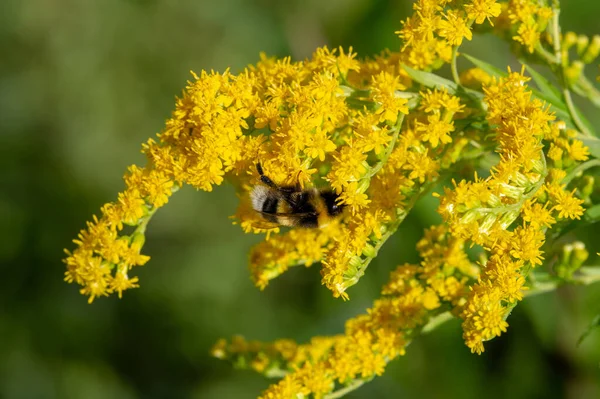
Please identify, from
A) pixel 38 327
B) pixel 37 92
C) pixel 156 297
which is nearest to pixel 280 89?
pixel 156 297

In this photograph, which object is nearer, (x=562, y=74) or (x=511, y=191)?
(x=511, y=191)

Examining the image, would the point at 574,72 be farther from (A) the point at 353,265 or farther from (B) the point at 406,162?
(A) the point at 353,265

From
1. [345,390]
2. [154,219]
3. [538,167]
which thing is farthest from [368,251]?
[154,219]

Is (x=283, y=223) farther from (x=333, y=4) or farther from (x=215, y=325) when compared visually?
(x=333, y=4)

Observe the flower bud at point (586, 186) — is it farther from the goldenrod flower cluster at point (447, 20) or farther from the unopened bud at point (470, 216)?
the goldenrod flower cluster at point (447, 20)

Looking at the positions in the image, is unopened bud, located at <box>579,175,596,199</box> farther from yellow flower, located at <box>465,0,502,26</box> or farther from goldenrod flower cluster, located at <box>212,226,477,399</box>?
yellow flower, located at <box>465,0,502,26</box>

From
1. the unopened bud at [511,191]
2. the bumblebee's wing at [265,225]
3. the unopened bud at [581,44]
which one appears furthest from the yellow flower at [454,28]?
the bumblebee's wing at [265,225]
